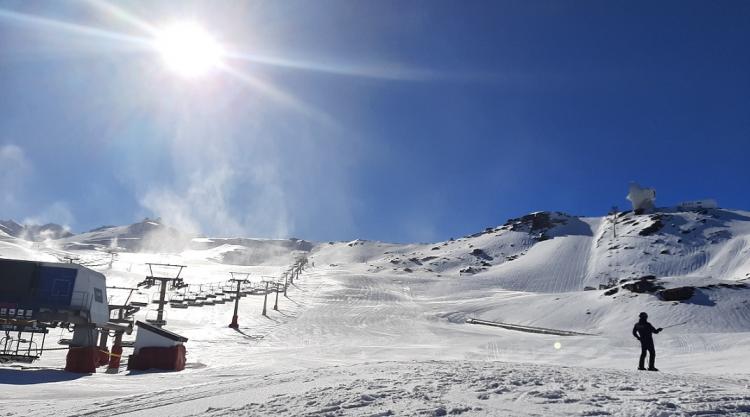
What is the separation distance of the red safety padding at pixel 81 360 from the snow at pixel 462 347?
778 mm

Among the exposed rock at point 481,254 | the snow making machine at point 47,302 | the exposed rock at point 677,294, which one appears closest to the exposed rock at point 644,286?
the exposed rock at point 677,294

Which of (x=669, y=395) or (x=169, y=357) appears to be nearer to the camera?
(x=669, y=395)

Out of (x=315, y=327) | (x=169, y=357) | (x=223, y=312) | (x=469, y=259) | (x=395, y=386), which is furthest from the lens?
(x=469, y=259)

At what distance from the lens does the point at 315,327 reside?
129 feet

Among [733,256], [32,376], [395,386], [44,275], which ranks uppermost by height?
[733,256]

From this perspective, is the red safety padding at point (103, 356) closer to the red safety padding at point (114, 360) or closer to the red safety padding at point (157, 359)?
the red safety padding at point (114, 360)

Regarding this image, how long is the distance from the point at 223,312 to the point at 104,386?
3611 cm

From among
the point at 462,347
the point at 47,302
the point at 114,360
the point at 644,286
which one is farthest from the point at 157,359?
the point at 644,286

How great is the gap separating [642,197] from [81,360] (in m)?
149

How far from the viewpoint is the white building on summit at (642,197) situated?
140m

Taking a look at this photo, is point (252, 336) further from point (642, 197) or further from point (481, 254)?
point (642, 197)

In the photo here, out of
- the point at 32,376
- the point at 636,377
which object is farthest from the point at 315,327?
the point at 636,377

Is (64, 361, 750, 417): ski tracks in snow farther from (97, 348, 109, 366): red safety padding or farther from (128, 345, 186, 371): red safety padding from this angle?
(97, 348, 109, 366): red safety padding

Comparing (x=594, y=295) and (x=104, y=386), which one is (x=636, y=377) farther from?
(x=594, y=295)
